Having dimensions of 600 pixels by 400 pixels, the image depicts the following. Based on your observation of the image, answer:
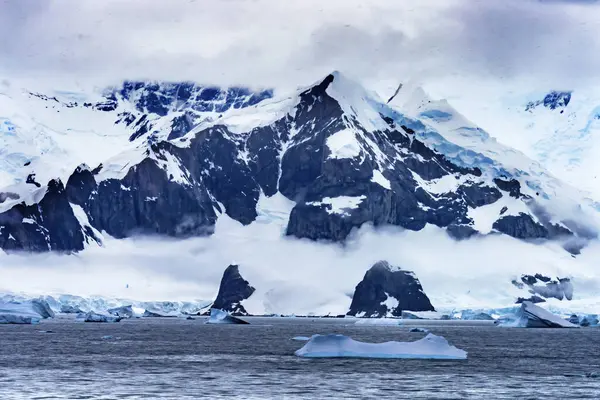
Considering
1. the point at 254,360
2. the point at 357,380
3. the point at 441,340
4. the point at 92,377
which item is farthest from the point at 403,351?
the point at 92,377

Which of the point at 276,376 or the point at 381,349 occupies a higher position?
the point at 381,349

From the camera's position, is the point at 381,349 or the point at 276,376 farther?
the point at 381,349

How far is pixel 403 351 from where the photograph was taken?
16900 cm

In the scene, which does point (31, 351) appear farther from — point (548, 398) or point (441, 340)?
point (548, 398)

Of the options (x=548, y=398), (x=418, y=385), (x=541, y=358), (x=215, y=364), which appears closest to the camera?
(x=548, y=398)

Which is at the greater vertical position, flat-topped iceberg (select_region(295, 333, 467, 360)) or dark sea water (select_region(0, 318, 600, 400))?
flat-topped iceberg (select_region(295, 333, 467, 360))

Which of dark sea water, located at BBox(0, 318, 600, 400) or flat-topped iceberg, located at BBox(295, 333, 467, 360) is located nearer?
dark sea water, located at BBox(0, 318, 600, 400)

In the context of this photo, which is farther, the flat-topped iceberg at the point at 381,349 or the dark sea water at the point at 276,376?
the flat-topped iceberg at the point at 381,349

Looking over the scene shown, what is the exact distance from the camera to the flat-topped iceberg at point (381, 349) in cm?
16414

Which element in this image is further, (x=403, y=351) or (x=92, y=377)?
(x=403, y=351)

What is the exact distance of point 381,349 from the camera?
167m

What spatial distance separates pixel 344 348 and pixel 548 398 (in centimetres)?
5086

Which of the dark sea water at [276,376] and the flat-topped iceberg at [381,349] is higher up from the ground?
the flat-topped iceberg at [381,349]

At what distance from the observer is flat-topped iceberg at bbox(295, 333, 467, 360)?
164 m
